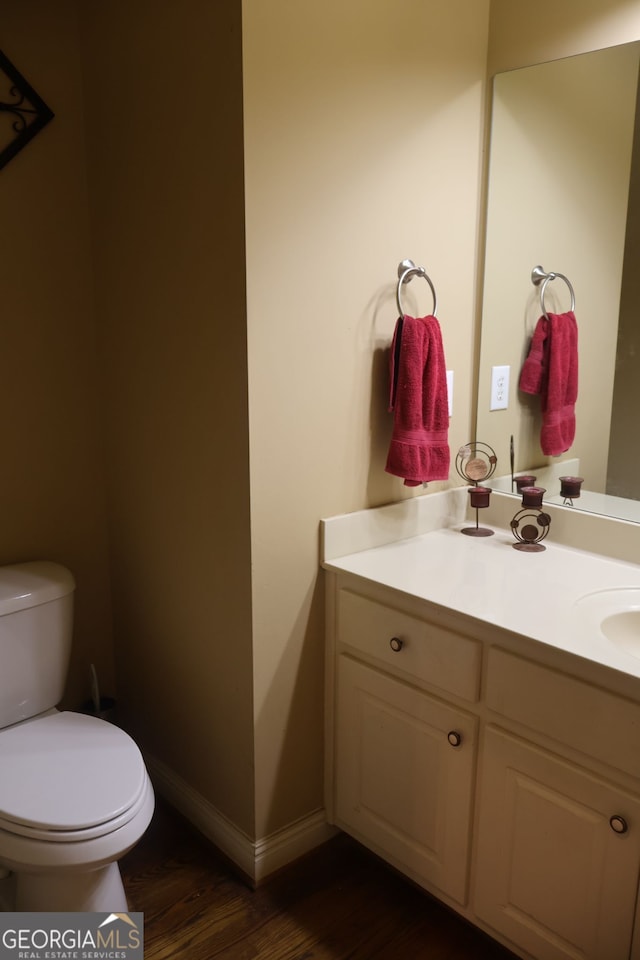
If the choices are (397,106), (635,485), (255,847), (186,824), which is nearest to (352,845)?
(255,847)

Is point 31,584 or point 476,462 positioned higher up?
point 476,462

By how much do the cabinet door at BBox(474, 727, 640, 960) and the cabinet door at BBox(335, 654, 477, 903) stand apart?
0.06 m

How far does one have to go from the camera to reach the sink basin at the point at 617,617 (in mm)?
1513

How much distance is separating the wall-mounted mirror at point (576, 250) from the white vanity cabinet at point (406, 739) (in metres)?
0.62

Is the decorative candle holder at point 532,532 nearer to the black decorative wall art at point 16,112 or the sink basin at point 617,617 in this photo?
the sink basin at point 617,617

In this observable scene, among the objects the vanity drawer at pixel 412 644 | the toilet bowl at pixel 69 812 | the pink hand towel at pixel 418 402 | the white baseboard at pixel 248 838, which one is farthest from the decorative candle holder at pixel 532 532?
the toilet bowl at pixel 69 812

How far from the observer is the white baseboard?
184 cm

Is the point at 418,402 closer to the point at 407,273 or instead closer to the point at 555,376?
the point at 407,273

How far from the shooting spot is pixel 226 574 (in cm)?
177

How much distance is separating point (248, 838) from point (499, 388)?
1.31 metres

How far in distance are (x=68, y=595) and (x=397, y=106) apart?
1.39 meters

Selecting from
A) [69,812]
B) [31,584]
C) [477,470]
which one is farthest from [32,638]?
[477,470]

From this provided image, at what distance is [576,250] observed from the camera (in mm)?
1907

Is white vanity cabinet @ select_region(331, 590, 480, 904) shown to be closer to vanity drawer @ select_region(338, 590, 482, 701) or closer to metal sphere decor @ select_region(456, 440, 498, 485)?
vanity drawer @ select_region(338, 590, 482, 701)
